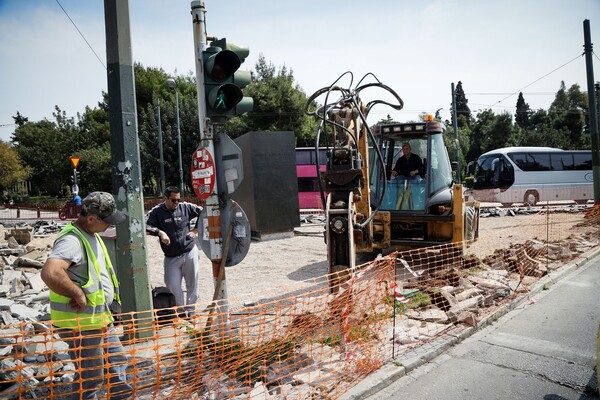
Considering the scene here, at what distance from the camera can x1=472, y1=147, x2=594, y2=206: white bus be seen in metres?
24.6

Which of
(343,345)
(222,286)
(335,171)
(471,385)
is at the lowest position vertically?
(471,385)

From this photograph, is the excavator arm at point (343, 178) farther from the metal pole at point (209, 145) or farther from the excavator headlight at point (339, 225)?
the metal pole at point (209, 145)

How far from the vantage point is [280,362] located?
3.99m

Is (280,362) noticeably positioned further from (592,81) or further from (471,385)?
(592,81)

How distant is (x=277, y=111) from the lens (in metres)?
33.9

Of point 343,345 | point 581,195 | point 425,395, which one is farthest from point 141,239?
point 581,195

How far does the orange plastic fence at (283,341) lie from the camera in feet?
11.1

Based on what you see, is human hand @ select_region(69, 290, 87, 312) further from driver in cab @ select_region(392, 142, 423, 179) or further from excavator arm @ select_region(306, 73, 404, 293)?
driver in cab @ select_region(392, 142, 423, 179)

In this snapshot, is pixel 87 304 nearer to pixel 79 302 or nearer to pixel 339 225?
pixel 79 302

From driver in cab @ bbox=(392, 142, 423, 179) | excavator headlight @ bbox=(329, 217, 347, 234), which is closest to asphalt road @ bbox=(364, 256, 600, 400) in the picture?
excavator headlight @ bbox=(329, 217, 347, 234)

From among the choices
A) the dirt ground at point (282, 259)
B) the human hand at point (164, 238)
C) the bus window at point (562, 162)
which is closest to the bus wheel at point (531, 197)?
the bus window at point (562, 162)

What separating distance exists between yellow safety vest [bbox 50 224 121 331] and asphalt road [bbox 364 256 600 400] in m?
2.49

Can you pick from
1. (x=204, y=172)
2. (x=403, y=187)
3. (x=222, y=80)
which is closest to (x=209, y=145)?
(x=204, y=172)

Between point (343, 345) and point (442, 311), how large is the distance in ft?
6.88
